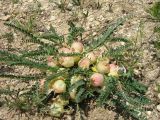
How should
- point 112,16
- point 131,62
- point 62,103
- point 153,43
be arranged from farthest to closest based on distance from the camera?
point 112,16 → point 153,43 → point 131,62 → point 62,103

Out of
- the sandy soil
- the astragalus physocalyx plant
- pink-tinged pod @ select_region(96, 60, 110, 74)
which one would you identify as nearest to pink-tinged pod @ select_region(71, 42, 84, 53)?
the astragalus physocalyx plant

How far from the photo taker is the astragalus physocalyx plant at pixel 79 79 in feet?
9.50

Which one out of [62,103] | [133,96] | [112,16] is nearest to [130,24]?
[112,16]

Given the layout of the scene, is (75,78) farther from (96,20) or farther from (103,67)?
(96,20)

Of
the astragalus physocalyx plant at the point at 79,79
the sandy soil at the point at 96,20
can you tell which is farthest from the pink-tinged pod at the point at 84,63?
the sandy soil at the point at 96,20

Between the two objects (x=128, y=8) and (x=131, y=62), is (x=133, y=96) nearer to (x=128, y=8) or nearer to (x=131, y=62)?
(x=131, y=62)

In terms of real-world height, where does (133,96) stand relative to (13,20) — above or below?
below

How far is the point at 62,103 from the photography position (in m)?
2.94

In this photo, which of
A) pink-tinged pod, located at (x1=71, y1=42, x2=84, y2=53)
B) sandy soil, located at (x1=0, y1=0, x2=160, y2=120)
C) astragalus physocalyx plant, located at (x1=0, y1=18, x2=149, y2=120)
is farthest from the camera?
sandy soil, located at (x1=0, y1=0, x2=160, y2=120)

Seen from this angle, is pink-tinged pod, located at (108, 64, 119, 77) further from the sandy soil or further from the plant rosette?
the sandy soil

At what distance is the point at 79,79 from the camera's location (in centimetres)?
292

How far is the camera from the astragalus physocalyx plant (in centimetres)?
289

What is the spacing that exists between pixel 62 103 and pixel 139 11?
4.49 ft

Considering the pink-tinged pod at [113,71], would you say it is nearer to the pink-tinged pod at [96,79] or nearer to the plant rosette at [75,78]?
the pink-tinged pod at [96,79]
